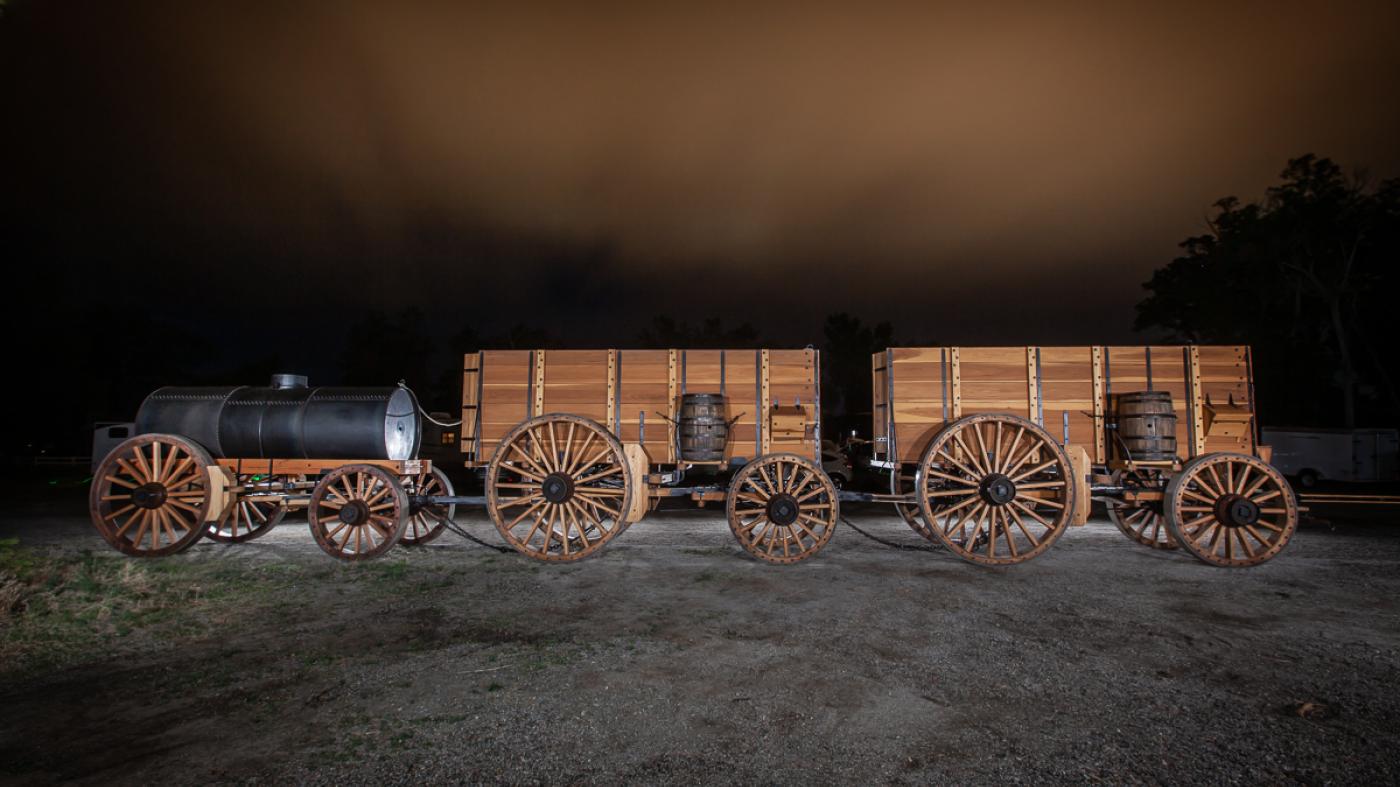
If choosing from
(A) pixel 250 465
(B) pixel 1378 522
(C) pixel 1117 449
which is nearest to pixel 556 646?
(A) pixel 250 465

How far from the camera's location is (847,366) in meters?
46.8

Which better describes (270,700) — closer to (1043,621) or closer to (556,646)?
(556,646)

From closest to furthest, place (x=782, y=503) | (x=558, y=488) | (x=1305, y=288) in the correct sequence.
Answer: (x=782, y=503), (x=558, y=488), (x=1305, y=288)

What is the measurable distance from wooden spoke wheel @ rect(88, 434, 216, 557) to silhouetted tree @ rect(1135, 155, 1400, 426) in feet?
118

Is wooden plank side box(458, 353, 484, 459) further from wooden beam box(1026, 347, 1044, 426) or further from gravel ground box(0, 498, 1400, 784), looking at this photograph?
wooden beam box(1026, 347, 1044, 426)

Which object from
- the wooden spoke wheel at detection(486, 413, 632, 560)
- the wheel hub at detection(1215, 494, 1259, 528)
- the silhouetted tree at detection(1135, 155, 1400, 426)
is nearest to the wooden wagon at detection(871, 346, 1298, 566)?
the wheel hub at detection(1215, 494, 1259, 528)

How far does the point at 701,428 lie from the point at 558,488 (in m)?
1.87

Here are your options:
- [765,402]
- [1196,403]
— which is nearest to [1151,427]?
[1196,403]

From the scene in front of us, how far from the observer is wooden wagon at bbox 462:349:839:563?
7.37 meters

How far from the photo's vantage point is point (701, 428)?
737 cm

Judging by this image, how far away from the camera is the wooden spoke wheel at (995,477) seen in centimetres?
680

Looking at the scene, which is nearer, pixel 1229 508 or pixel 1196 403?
pixel 1229 508

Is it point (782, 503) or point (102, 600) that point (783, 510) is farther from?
point (102, 600)

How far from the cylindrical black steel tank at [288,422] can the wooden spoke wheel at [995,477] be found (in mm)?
6900
